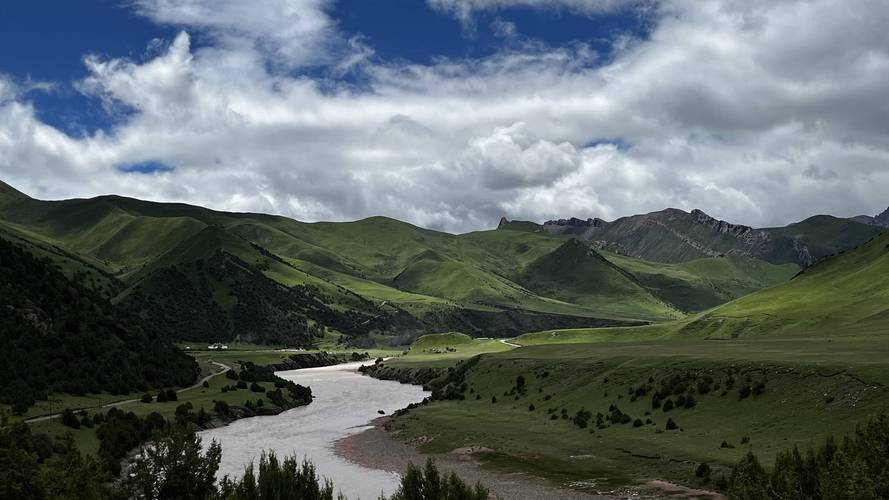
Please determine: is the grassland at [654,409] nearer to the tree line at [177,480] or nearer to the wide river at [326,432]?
the wide river at [326,432]

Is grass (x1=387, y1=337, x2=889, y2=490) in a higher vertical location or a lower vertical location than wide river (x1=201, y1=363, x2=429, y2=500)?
higher

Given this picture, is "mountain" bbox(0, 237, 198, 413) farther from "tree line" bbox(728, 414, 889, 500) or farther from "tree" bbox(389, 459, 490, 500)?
"tree line" bbox(728, 414, 889, 500)

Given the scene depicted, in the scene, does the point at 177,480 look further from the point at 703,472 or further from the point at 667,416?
the point at 667,416

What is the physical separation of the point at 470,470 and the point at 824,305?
128891mm

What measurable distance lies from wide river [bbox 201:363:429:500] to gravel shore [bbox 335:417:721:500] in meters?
2.24

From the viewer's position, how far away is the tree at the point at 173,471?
37.0 metres

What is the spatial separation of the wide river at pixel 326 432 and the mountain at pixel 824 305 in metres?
73.9

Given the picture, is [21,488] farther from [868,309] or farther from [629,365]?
[868,309]

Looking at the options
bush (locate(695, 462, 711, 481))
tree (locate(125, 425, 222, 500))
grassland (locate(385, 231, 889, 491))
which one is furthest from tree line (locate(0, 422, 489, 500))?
grassland (locate(385, 231, 889, 491))

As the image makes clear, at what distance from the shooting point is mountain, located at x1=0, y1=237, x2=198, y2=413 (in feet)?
266

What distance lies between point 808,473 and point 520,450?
30.1m

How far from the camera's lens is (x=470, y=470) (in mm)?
53250

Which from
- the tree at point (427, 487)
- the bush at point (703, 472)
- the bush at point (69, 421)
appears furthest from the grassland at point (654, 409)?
the bush at point (69, 421)

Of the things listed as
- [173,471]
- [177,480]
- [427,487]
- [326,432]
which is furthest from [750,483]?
[326,432]
